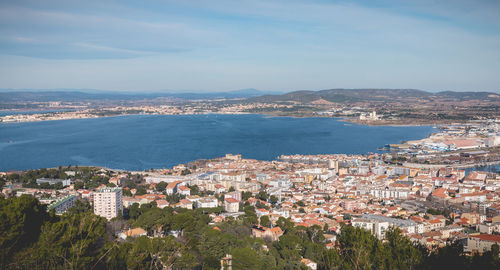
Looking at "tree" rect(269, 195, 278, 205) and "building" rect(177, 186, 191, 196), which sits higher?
"building" rect(177, 186, 191, 196)

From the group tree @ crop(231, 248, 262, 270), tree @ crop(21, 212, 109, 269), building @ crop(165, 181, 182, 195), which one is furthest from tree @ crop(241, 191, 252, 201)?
tree @ crop(21, 212, 109, 269)

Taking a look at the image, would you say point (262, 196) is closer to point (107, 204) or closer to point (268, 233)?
point (268, 233)

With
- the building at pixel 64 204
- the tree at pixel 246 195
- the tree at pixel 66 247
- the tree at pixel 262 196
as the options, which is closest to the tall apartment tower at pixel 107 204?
the building at pixel 64 204

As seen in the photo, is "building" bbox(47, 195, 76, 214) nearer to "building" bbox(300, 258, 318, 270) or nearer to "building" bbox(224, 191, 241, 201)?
"building" bbox(224, 191, 241, 201)

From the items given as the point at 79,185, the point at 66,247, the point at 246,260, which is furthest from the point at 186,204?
the point at 66,247

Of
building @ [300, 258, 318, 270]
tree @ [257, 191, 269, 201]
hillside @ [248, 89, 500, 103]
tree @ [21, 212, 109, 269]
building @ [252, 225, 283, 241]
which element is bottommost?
tree @ [257, 191, 269, 201]

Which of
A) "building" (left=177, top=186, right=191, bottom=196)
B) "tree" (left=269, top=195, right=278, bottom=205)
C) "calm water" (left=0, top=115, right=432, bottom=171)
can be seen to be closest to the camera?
"tree" (left=269, top=195, right=278, bottom=205)

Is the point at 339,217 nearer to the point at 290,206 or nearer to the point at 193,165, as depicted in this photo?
the point at 290,206

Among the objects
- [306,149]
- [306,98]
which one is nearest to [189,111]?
[306,98]
